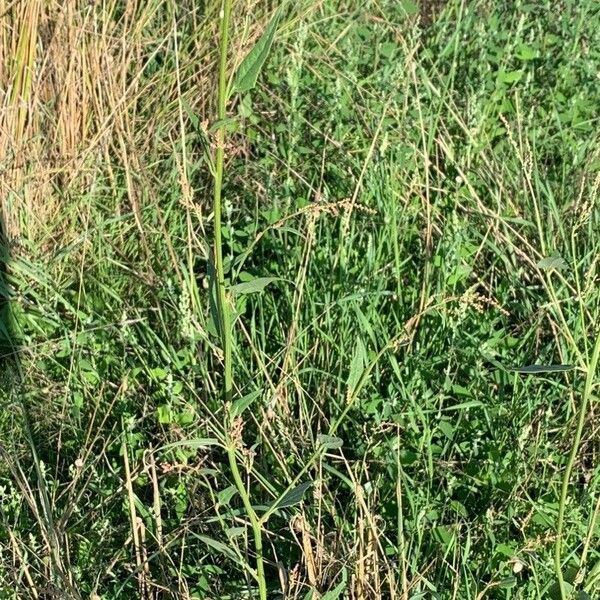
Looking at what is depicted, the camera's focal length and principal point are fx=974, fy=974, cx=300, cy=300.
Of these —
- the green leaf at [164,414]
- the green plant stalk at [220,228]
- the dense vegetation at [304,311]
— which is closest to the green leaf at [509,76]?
the dense vegetation at [304,311]

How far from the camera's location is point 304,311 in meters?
2.34

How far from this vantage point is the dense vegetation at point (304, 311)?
1799 mm

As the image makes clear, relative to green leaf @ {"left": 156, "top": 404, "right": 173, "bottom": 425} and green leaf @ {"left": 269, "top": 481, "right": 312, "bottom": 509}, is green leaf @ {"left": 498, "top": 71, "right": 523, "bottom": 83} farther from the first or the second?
green leaf @ {"left": 269, "top": 481, "right": 312, "bottom": 509}

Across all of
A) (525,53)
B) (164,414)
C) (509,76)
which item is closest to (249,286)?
(164,414)

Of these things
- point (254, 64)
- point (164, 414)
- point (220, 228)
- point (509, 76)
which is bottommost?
point (164, 414)

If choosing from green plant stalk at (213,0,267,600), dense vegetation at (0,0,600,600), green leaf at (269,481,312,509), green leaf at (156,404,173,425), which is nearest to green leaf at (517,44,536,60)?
dense vegetation at (0,0,600,600)

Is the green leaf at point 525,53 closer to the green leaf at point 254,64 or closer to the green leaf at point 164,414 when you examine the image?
the green leaf at point 164,414

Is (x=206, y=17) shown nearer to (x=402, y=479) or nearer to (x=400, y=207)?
(x=400, y=207)

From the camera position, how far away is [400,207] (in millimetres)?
2633

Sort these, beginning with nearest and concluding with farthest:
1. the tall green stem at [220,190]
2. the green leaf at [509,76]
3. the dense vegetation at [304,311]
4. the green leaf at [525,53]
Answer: the tall green stem at [220,190]
the dense vegetation at [304,311]
the green leaf at [509,76]
the green leaf at [525,53]

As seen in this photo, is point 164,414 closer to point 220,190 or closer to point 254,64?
point 220,190

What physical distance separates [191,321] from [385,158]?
89cm

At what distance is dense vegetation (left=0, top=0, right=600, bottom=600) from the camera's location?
1.80 m

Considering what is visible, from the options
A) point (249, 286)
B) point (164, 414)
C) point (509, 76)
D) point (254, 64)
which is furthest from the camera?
point (509, 76)
